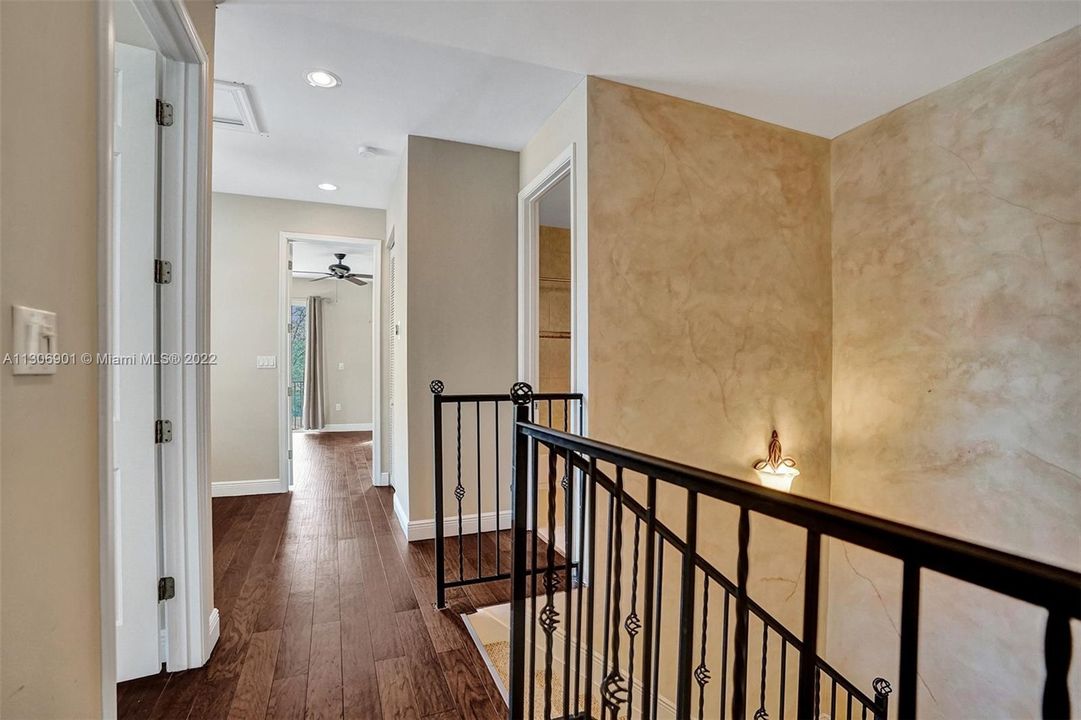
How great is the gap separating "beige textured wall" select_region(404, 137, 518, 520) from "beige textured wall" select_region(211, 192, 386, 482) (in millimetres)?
1820

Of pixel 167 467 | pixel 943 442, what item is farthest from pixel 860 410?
pixel 167 467

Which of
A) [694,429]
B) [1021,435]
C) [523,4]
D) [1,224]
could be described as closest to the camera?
[1,224]

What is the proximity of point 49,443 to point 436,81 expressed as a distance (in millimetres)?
2291

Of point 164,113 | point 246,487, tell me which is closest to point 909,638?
point 164,113

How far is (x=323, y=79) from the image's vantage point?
2463mm

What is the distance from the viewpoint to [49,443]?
2.97ft

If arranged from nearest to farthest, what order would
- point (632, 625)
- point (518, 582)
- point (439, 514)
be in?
1. point (518, 582)
2. point (632, 625)
3. point (439, 514)

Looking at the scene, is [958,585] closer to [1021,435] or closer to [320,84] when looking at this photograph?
[1021,435]

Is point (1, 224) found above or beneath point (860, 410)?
above

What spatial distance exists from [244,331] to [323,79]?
8.09 feet

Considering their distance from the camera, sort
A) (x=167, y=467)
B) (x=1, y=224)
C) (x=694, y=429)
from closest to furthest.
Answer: (x=1, y=224) < (x=167, y=467) < (x=694, y=429)

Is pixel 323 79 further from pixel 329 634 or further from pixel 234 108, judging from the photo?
pixel 329 634

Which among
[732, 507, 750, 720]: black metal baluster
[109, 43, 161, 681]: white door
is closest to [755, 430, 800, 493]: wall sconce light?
[732, 507, 750, 720]: black metal baluster

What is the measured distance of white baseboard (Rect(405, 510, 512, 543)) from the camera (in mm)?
3088
